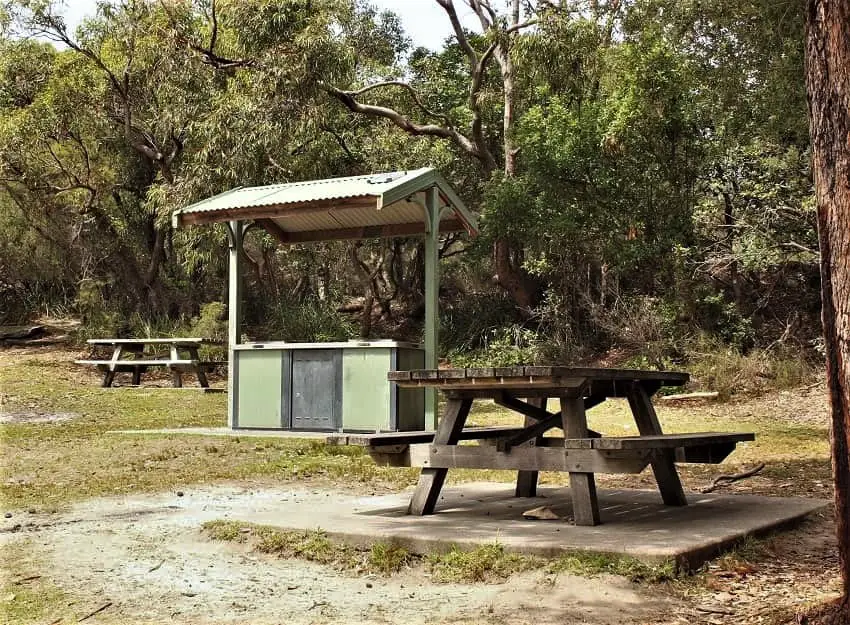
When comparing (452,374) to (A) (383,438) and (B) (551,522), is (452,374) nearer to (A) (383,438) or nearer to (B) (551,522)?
(A) (383,438)

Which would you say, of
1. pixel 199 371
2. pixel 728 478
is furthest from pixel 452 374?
pixel 199 371

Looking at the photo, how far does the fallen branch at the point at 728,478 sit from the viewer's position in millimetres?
7831

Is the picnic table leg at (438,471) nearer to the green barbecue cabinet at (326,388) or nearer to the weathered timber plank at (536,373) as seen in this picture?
the weathered timber plank at (536,373)

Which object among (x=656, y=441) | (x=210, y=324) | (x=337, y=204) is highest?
(x=337, y=204)

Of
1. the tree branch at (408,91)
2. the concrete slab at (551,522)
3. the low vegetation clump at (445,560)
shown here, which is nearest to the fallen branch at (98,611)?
the low vegetation clump at (445,560)

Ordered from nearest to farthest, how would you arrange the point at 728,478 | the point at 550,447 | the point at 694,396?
the point at 550,447 → the point at 728,478 → the point at 694,396

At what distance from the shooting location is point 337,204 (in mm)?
11703

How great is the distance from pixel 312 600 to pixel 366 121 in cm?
2186

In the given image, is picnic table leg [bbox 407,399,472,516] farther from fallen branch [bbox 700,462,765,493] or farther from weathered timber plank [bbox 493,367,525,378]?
fallen branch [bbox 700,462,765,493]

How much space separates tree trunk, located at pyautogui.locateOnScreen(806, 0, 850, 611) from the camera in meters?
3.45

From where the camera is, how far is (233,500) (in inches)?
281

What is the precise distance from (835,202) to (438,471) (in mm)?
3219

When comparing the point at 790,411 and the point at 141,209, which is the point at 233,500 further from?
the point at 141,209

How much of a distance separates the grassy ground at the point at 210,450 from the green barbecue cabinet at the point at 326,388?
1.06 metres
